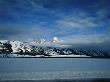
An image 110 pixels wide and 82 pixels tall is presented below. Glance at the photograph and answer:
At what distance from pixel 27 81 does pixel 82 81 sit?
1170 centimetres

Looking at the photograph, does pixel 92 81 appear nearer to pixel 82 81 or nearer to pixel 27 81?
pixel 82 81

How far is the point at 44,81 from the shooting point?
43.4 meters

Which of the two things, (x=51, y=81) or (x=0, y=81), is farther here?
(x=51, y=81)

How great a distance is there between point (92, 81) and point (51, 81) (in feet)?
29.6

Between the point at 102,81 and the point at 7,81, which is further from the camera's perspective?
the point at 102,81

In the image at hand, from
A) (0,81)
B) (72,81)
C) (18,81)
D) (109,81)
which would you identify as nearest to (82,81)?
(72,81)

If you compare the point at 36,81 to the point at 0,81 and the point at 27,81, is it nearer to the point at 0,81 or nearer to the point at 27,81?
the point at 27,81

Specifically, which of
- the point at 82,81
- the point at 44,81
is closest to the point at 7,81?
the point at 44,81

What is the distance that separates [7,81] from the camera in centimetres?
4144

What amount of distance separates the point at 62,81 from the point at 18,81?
30.6 feet

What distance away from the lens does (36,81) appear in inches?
1705

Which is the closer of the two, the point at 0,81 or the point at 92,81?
the point at 0,81

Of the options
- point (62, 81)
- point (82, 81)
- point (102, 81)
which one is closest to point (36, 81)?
point (62, 81)

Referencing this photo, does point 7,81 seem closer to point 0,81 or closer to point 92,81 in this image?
point 0,81
